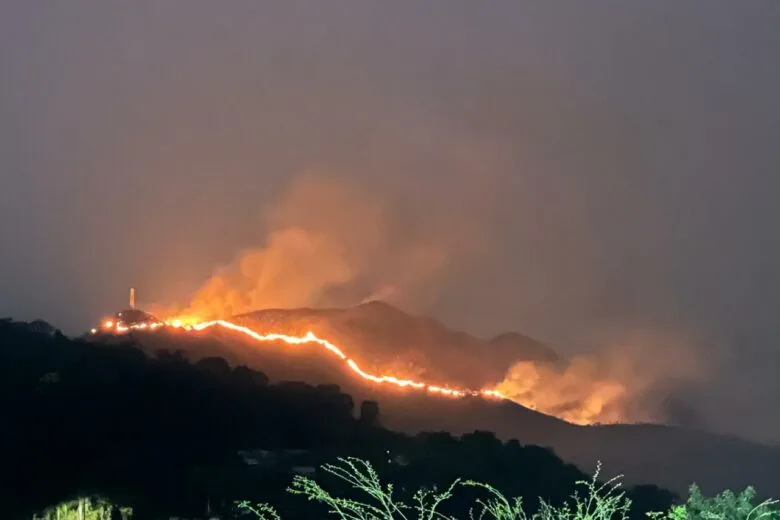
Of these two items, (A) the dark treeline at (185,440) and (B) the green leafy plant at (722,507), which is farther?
(A) the dark treeline at (185,440)

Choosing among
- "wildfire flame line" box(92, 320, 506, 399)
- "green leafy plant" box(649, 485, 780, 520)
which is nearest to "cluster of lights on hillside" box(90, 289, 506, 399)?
"wildfire flame line" box(92, 320, 506, 399)

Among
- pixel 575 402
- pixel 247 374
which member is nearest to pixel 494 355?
pixel 575 402

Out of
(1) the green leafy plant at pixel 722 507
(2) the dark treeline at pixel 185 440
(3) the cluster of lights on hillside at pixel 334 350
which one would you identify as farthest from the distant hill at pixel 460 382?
(1) the green leafy plant at pixel 722 507

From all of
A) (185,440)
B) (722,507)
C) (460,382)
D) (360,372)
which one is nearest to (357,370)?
(360,372)

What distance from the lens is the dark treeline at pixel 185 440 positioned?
32.4 ft

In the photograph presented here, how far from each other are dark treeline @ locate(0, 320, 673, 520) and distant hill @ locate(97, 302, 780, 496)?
44 cm

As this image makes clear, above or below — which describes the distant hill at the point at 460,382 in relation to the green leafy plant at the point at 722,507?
above

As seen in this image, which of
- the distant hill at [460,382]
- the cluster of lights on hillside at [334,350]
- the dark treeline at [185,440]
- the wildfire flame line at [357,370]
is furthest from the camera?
the wildfire flame line at [357,370]

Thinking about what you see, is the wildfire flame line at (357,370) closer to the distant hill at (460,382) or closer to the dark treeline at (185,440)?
the distant hill at (460,382)

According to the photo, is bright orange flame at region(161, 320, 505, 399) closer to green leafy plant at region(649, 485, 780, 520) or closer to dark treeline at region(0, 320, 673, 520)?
dark treeline at region(0, 320, 673, 520)

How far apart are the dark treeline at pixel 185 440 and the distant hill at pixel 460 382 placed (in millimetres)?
445

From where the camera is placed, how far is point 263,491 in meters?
10.5

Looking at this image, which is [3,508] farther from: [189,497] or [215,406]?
[215,406]

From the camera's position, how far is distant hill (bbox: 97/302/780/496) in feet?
39.4
